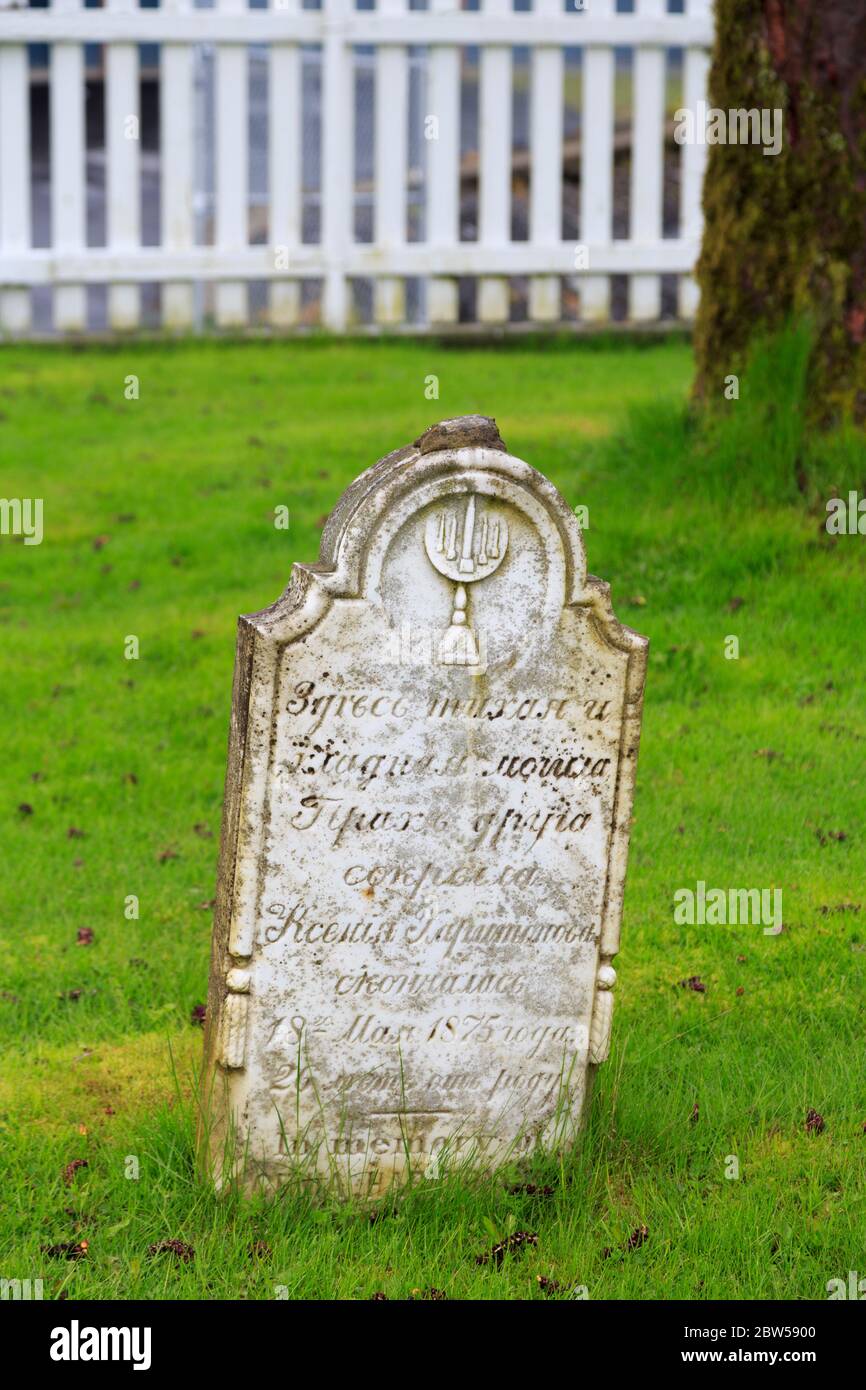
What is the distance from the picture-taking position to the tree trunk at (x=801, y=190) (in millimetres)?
7648

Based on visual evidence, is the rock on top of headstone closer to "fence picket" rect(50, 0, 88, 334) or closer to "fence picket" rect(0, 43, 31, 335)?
"fence picket" rect(50, 0, 88, 334)

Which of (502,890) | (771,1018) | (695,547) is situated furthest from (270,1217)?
(695,547)

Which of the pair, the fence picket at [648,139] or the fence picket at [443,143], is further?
the fence picket at [648,139]

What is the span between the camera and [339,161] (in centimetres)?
1256

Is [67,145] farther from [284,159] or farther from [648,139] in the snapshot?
[648,139]

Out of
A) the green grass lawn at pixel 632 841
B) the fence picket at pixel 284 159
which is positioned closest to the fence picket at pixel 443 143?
the fence picket at pixel 284 159

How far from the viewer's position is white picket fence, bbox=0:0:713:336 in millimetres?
12227

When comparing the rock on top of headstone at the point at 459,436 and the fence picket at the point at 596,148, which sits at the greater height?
the fence picket at the point at 596,148

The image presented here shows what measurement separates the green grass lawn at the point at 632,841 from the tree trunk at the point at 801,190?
240 millimetres

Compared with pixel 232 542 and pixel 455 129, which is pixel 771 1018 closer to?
pixel 232 542

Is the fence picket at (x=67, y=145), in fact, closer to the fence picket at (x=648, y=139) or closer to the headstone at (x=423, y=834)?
the fence picket at (x=648, y=139)

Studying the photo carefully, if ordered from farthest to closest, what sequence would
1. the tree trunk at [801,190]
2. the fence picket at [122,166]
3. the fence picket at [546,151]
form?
the fence picket at [546,151] < the fence picket at [122,166] < the tree trunk at [801,190]

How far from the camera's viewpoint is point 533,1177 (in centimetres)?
415

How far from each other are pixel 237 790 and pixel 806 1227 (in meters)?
1.57
